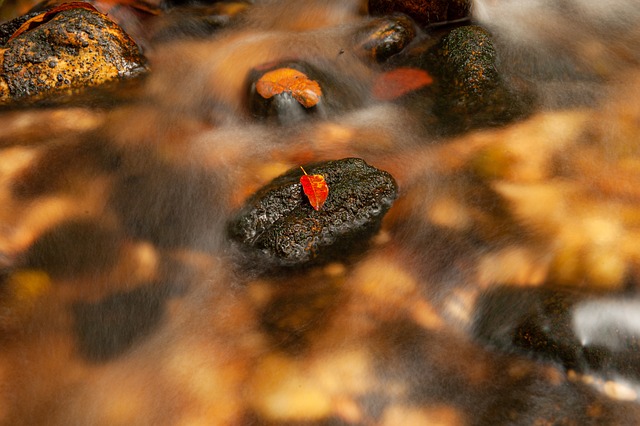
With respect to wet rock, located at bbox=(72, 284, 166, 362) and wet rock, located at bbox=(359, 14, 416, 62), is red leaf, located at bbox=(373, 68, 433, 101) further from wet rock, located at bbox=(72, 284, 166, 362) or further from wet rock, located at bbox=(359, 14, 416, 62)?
wet rock, located at bbox=(72, 284, 166, 362)

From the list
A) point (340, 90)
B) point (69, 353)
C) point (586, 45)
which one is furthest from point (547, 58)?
point (69, 353)

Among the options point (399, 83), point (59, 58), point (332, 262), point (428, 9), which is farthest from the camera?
point (428, 9)

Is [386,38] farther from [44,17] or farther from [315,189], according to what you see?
[44,17]

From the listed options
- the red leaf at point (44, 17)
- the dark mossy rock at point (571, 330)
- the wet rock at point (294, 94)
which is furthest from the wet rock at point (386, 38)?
the dark mossy rock at point (571, 330)

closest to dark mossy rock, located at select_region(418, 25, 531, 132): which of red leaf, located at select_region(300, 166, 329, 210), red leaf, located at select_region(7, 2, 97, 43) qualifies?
red leaf, located at select_region(300, 166, 329, 210)

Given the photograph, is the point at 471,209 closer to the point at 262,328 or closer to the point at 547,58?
the point at 262,328

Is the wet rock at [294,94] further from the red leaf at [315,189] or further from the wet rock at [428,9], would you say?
the wet rock at [428,9]

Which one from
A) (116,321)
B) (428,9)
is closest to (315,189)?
(116,321)

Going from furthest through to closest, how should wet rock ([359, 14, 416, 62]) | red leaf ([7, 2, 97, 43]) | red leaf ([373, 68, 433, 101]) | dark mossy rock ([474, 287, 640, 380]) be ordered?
wet rock ([359, 14, 416, 62]), red leaf ([7, 2, 97, 43]), red leaf ([373, 68, 433, 101]), dark mossy rock ([474, 287, 640, 380])
